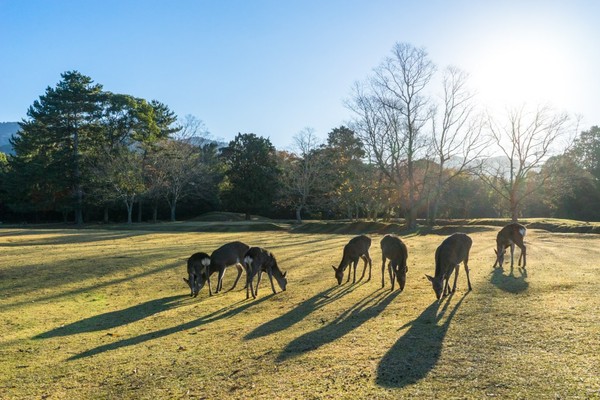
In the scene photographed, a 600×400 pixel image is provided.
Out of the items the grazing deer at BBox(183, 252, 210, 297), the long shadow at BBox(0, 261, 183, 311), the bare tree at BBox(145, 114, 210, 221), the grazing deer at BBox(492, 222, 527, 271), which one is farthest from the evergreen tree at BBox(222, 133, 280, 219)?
the grazing deer at BBox(183, 252, 210, 297)

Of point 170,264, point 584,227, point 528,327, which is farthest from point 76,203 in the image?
point 528,327

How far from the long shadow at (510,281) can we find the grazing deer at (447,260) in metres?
0.91

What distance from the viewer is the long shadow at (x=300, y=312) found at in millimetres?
8758

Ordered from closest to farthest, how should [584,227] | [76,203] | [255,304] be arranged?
[255,304] < [584,227] < [76,203]

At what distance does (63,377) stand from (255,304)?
17.9 ft

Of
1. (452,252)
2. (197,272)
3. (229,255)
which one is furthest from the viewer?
(229,255)

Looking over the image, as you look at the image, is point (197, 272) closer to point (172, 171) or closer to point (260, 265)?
point (260, 265)

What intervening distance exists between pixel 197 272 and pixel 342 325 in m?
6.10

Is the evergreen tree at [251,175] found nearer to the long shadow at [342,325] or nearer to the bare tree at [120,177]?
the bare tree at [120,177]

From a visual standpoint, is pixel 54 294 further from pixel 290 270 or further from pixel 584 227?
pixel 584 227

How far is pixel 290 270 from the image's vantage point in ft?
54.4

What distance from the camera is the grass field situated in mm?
5695

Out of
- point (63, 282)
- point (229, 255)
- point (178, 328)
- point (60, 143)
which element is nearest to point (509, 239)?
point (229, 255)

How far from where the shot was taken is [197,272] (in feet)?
44.0
